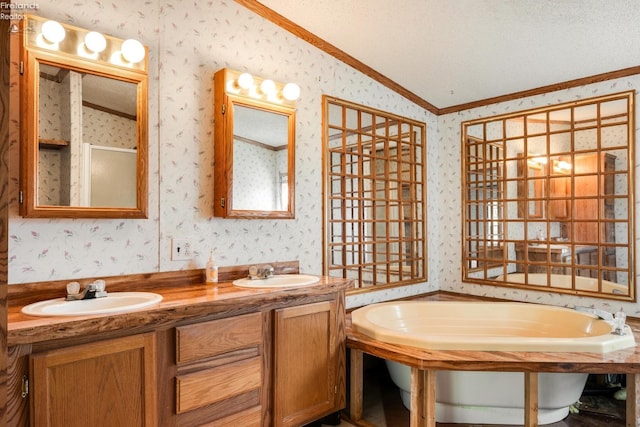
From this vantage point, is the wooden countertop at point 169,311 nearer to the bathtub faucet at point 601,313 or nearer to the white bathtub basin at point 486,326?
the white bathtub basin at point 486,326

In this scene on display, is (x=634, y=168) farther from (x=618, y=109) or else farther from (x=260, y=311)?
(x=260, y=311)

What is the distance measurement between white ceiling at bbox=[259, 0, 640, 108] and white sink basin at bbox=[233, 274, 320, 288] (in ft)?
5.59

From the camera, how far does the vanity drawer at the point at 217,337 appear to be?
67.9 inches

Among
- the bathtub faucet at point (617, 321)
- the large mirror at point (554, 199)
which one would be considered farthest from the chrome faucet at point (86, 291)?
the large mirror at point (554, 199)

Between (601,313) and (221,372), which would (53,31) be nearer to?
(221,372)

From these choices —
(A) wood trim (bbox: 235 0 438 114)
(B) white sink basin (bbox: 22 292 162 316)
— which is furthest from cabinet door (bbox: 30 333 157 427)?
(A) wood trim (bbox: 235 0 438 114)

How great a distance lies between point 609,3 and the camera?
2201mm

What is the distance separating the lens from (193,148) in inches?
89.8

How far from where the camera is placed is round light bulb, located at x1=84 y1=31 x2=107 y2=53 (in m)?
1.86

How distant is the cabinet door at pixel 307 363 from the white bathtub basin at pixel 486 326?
0.26 meters

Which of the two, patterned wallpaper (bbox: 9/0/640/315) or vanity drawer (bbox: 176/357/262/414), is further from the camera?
patterned wallpaper (bbox: 9/0/640/315)

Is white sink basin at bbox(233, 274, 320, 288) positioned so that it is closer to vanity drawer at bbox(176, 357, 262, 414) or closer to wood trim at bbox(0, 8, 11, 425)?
vanity drawer at bbox(176, 357, 262, 414)

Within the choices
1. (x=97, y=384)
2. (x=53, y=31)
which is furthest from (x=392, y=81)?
(x=97, y=384)

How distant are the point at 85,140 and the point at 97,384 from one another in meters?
1.11
